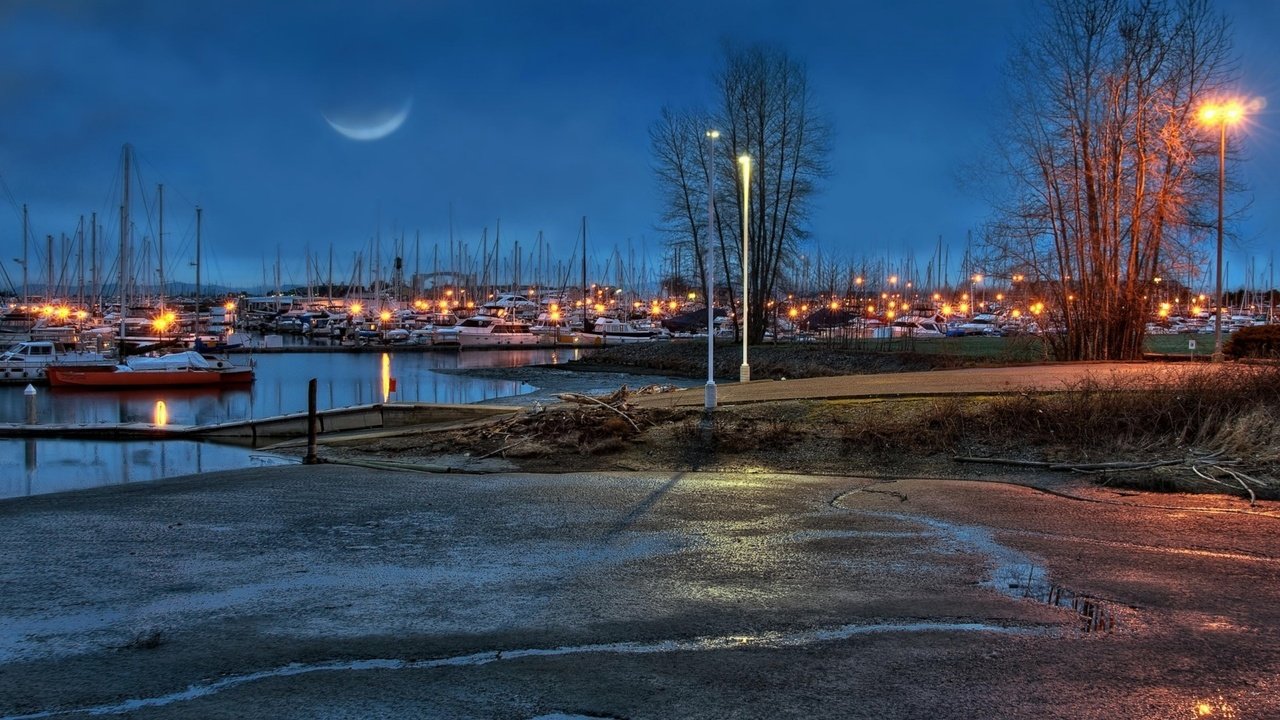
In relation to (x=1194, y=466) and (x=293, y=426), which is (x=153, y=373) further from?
(x=1194, y=466)

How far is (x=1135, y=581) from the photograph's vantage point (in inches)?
286

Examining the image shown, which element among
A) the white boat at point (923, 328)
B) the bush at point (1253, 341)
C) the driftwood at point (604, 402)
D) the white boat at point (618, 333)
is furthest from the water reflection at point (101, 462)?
the white boat at point (618, 333)

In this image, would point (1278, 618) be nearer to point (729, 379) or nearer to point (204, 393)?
point (729, 379)

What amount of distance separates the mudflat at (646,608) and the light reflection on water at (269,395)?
24.6 m

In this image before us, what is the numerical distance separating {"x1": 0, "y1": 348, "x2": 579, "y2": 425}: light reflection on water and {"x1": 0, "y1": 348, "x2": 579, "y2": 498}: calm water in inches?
2.0

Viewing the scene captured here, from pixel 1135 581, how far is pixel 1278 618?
1.09 meters

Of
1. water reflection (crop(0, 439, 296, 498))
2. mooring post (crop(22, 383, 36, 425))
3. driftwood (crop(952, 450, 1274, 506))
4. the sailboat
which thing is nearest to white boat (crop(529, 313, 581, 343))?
the sailboat

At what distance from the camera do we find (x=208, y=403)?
138ft

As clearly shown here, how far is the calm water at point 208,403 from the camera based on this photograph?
20.2m

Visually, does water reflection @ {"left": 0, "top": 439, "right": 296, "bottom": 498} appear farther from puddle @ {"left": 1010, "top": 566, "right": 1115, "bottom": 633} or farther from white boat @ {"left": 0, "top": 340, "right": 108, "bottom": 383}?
white boat @ {"left": 0, "top": 340, "right": 108, "bottom": 383}

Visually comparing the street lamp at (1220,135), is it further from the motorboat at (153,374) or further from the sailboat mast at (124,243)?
the sailboat mast at (124,243)

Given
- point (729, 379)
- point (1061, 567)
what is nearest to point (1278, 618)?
point (1061, 567)

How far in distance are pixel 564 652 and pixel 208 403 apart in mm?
41778

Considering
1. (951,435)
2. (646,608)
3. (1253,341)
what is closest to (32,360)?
(951,435)
